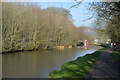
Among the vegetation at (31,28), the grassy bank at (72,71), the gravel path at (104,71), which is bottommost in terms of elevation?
the gravel path at (104,71)

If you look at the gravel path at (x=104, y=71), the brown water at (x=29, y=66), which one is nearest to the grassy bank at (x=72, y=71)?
the gravel path at (x=104, y=71)

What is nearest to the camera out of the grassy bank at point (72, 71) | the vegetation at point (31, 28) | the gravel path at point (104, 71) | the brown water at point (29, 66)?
the grassy bank at point (72, 71)

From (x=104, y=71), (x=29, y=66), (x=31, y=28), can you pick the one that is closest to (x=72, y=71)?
(x=104, y=71)

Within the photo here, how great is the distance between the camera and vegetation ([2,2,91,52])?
26.7 m

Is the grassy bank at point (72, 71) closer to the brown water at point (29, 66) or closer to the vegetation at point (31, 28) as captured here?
the brown water at point (29, 66)

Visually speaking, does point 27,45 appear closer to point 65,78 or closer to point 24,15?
point 24,15

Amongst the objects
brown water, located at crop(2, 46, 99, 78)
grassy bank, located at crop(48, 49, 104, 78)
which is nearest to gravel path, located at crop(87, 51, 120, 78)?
grassy bank, located at crop(48, 49, 104, 78)

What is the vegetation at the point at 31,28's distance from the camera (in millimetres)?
26747

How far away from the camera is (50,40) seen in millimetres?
40781

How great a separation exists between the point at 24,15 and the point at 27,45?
585cm

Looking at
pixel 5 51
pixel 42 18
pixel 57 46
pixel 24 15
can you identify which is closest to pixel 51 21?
pixel 42 18

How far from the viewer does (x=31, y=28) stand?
3334cm

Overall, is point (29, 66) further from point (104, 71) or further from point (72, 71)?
point (104, 71)

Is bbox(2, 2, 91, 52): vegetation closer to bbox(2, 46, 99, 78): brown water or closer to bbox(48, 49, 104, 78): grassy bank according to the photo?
bbox(2, 46, 99, 78): brown water
